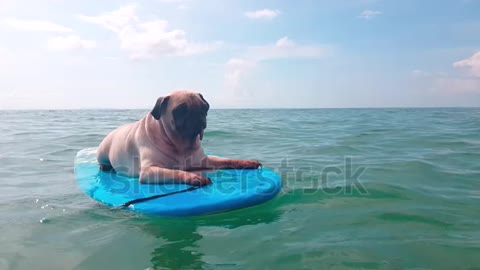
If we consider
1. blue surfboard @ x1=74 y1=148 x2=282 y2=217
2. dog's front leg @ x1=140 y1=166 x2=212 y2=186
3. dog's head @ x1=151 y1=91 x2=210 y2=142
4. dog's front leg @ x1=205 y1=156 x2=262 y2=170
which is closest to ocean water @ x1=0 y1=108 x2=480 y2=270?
blue surfboard @ x1=74 y1=148 x2=282 y2=217

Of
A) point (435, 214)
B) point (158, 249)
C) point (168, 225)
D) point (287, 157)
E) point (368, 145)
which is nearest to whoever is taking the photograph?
point (158, 249)

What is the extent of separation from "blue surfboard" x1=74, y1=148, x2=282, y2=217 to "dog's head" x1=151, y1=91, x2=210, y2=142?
740 millimetres

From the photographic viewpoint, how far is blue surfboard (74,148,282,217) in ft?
14.9

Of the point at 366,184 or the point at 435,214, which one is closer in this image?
the point at 435,214

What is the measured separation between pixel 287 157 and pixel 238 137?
5042mm

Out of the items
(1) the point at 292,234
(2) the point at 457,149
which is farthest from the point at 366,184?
(2) the point at 457,149

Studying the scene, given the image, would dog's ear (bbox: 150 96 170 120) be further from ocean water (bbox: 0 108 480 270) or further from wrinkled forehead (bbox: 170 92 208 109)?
ocean water (bbox: 0 108 480 270)

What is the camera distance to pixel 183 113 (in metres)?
5.52

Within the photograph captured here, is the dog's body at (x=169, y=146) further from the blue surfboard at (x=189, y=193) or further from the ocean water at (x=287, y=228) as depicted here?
the ocean water at (x=287, y=228)

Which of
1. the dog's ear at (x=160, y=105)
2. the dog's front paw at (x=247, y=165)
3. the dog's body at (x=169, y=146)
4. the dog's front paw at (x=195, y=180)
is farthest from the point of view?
the dog's front paw at (x=247, y=165)

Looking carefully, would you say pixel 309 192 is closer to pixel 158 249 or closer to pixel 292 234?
pixel 292 234

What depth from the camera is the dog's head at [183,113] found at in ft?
18.1

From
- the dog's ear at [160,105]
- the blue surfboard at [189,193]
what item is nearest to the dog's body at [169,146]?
the dog's ear at [160,105]

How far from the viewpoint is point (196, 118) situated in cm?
556
